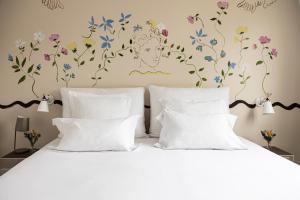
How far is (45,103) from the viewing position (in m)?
2.88

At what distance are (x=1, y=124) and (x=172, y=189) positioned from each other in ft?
7.35

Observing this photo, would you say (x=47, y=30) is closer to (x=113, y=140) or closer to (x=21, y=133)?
(x=21, y=133)

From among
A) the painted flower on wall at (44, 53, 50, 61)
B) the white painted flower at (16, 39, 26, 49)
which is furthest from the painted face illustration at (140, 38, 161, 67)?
the white painted flower at (16, 39, 26, 49)

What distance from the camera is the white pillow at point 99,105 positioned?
256 centimetres

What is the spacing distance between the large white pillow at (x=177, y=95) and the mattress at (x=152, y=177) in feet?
1.99

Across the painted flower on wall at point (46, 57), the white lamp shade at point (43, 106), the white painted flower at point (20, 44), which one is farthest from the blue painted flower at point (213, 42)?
the white painted flower at point (20, 44)

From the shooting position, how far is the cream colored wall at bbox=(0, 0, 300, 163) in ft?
9.72

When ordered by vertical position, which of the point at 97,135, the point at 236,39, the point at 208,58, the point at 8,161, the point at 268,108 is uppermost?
the point at 236,39

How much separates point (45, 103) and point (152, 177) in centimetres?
164

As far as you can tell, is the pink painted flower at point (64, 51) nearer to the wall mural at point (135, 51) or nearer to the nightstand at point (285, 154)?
the wall mural at point (135, 51)

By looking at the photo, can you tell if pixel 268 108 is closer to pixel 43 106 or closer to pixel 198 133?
pixel 198 133

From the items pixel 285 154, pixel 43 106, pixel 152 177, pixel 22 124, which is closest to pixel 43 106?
pixel 43 106

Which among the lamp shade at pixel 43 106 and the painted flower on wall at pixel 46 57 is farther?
the painted flower on wall at pixel 46 57

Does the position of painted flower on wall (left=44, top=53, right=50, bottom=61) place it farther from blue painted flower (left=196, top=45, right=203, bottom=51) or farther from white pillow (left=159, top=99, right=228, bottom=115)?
blue painted flower (left=196, top=45, right=203, bottom=51)
